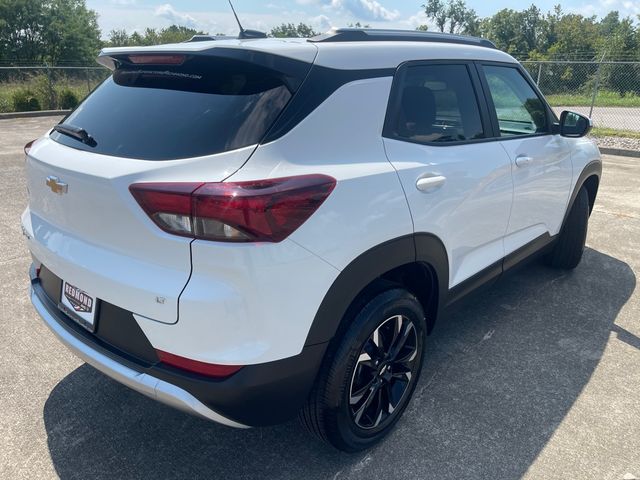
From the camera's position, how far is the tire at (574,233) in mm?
4316

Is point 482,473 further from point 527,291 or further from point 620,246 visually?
point 620,246

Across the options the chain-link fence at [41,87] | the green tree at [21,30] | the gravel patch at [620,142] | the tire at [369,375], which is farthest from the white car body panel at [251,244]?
the green tree at [21,30]

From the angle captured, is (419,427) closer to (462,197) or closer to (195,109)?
(462,197)

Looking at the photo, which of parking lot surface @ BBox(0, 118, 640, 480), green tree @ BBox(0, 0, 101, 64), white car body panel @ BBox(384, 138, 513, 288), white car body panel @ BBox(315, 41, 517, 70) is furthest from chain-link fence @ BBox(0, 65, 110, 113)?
green tree @ BBox(0, 0, 101, 64)

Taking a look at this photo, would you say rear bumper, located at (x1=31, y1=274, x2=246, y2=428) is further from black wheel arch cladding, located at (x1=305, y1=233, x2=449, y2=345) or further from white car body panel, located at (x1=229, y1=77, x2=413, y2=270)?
white car body panel, located at (x1=229, y1=77, x2=413, y2=270)

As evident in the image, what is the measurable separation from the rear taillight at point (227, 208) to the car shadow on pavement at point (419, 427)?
46.3 inches

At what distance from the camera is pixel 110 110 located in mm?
2309

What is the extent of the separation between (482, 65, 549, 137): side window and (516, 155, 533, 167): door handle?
16 cm

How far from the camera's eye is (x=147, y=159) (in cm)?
193

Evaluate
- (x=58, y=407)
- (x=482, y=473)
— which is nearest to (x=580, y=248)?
(x=482, y=473)

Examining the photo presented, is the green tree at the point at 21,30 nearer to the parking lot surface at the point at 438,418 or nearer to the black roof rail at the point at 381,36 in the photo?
A: the parking lot surface at the point at 438,418

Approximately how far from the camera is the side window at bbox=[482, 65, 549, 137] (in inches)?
128

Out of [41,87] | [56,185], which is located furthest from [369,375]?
[41,87]

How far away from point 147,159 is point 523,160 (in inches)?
90.7
